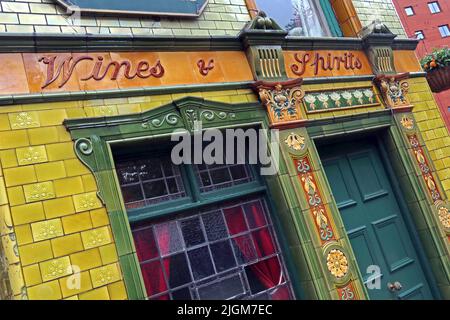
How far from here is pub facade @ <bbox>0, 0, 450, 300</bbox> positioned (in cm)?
324

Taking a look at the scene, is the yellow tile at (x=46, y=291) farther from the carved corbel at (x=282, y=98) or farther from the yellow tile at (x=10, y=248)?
the carved corbel at (x=282, y=98)

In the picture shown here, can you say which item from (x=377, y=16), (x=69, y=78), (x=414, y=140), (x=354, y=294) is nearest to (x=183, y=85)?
(x=69, y=78)

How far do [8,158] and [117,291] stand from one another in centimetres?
148

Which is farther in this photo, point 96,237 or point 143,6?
point 143,6

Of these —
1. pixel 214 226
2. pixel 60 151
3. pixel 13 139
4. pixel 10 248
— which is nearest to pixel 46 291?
pixel 10 248

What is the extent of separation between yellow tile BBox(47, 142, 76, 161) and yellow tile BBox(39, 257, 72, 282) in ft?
2.93

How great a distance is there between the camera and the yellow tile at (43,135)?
10.8 feet

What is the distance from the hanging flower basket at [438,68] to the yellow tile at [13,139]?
6.51 m

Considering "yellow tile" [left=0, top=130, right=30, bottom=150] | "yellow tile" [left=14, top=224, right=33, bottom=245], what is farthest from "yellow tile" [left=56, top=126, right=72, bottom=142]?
"yellow tile" [left=14, top=224, right=33, bottom=245]

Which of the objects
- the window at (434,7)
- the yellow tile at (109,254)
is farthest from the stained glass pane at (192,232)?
the window at (434,7)

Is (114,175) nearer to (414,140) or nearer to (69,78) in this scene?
(69,78)

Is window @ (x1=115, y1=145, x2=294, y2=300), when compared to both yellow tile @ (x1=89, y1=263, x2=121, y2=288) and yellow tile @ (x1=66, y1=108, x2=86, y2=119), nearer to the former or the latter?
yellow tile @ (x1=89, y1=263, x2=121, y2=288)

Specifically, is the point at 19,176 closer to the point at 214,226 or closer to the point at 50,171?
the point at 50,171

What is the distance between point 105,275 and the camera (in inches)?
127
